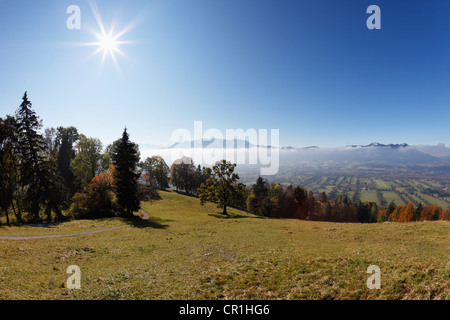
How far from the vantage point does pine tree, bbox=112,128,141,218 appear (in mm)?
36844

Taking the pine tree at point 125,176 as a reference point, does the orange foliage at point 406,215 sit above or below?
below

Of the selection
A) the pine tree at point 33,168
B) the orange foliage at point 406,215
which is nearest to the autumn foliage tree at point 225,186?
the pine tree at point 33,168

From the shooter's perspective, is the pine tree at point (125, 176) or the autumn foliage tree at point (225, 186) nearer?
the pine tree at point (125, 176)

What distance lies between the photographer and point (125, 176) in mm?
36875

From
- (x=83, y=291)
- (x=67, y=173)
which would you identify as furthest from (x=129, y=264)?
(x=67, y=173)

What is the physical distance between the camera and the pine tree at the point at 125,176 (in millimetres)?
36844

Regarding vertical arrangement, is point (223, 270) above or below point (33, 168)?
below
